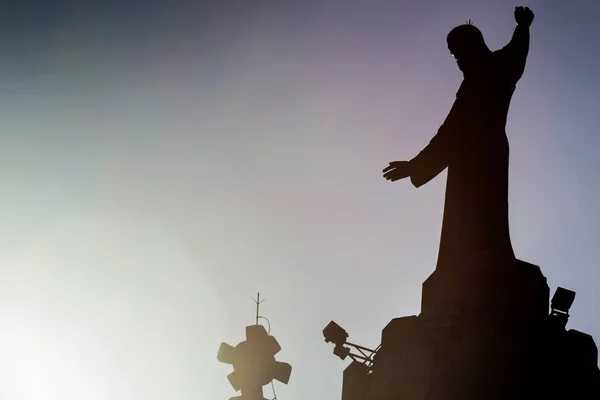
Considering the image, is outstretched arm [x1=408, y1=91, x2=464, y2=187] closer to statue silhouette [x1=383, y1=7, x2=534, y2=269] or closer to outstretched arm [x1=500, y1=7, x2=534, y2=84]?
statue silhouette [x1=383, y1=7, x2=534, y2=269]

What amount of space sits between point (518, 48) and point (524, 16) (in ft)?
2.23

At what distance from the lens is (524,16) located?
62.7ft

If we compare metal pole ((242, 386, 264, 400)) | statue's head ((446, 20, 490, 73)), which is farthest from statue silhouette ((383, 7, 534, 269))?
metal pole ((242, 386, 264, 400))

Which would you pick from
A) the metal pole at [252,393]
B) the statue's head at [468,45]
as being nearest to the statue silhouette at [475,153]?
the statue's head at [468,45]

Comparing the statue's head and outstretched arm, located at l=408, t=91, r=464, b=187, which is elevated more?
the statue's head

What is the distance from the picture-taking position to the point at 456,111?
63.8 ft

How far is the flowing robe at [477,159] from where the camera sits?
1819cm

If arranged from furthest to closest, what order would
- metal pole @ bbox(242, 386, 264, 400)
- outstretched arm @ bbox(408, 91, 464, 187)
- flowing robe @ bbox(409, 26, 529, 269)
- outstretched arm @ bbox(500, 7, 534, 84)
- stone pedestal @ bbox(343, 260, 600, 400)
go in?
metal pole @ bbox(242, 386, 264, 400) → outstretched arm @ bbox(408, 91, 464, 187) → outstretched arm @ bbox(500, 7, 534, 84) → flowing robe @ bbox(409, 26, 529, 269) → stone pedestal @ bbox(343, 260, 600, 400)

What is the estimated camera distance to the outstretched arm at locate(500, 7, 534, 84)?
18.9m

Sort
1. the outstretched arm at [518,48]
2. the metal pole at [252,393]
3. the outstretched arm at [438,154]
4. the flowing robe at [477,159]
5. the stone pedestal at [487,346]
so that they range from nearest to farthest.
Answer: the stone pedestal at [487,346] → the flowing robe at [477,159] → the outstretched arm at [518,48] → the outstretched arm at [438,154] → the metal pole at [252,393]

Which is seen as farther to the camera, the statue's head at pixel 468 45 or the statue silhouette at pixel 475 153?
the statue's head at pixel 468 45

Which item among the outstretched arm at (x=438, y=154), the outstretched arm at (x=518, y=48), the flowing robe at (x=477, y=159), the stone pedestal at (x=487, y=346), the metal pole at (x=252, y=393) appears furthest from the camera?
the metal pole at (x=252, y=393)

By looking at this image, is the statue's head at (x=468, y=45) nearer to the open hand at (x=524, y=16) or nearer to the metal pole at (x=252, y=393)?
the open hand at (x=524, y=16)

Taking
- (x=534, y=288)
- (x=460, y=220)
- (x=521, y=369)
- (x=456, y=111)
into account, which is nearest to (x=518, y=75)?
(x=456, y=111)
